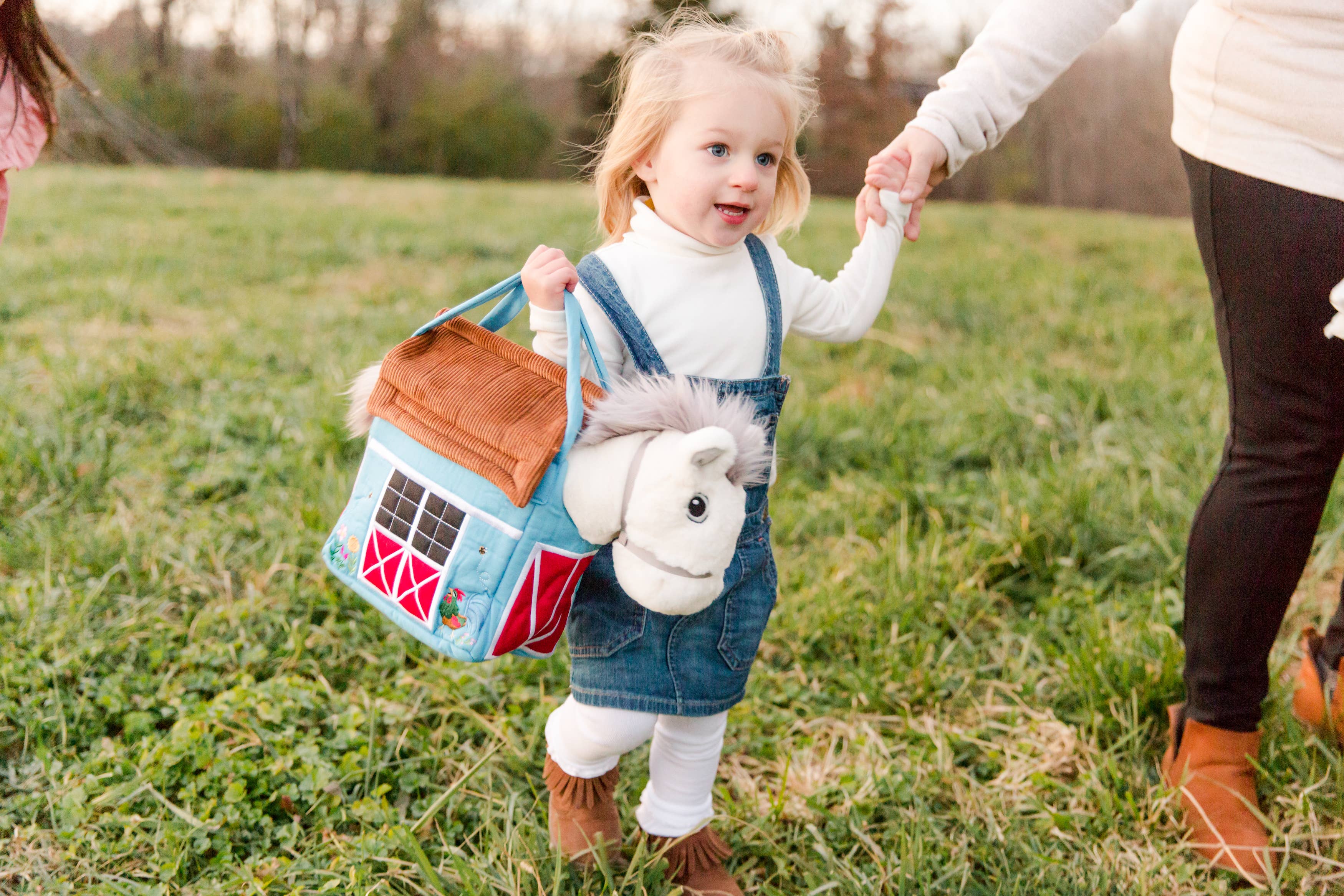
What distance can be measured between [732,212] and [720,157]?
0.08 m

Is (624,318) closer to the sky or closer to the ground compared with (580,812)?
closer to the sky

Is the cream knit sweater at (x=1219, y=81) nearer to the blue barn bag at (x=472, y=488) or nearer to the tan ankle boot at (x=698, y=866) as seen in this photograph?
the blue barn bag at (x=472, y=488)

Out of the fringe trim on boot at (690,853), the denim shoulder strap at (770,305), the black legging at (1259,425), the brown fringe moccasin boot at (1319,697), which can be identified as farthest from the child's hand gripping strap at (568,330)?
the brown fringe moccasin boot at (1319,697)

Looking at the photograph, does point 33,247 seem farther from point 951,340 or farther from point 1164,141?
point 1164,141

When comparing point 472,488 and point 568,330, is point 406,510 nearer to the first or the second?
point 472,488

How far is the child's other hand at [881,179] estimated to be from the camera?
5.21 feet

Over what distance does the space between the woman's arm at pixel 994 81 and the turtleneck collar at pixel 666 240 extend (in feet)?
1.07

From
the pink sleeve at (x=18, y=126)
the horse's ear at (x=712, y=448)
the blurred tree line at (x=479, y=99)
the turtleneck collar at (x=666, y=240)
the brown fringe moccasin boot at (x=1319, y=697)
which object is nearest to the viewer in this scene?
the horse's ear at (x=712, y=448)

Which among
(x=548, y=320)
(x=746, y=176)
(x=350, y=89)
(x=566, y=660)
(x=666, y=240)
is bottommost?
(x=350, y=89)

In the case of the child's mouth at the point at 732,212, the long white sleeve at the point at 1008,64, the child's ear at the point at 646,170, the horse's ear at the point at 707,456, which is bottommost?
the horse's ear at the point at 707,456

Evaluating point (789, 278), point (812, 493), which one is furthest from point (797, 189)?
point (812, 493)

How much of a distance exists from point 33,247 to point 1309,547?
20.6ft

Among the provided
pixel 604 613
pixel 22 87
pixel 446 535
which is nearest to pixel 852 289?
pixel 604 613

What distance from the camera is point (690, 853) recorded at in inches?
66.1
